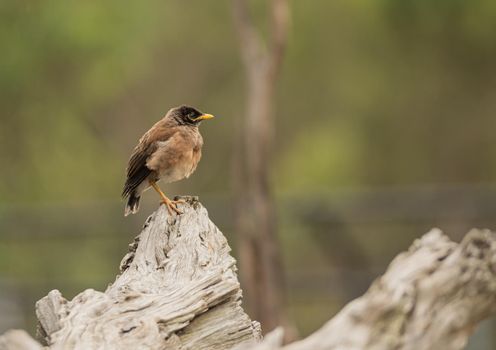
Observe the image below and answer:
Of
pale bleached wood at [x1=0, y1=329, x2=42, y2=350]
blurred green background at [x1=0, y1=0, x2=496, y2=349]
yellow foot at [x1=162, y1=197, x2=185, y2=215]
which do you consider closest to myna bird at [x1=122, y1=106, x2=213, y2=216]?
yellow foot at [x1=162, y1=197, x2=185, y2=215]

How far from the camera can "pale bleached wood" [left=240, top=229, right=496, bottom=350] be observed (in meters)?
4.47

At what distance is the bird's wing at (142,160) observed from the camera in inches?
328

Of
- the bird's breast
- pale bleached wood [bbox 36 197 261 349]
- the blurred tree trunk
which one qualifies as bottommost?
pale bleached wood [bbox 36 197 261 349]

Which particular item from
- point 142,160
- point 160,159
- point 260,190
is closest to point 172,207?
point 160,159

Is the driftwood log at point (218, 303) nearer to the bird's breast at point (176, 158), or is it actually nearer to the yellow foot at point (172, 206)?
the yellow foot at point (172, 206)

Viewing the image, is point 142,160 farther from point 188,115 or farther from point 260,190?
point 260,190

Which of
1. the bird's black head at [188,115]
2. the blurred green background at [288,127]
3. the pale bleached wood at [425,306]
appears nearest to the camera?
the pale bleached wood at [425,306]

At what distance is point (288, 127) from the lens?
105 feet

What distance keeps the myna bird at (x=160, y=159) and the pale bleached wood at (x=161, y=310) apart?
87.3 inches

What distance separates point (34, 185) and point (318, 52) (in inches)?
312

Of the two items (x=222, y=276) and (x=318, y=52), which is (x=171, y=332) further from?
(x=318, y=52)

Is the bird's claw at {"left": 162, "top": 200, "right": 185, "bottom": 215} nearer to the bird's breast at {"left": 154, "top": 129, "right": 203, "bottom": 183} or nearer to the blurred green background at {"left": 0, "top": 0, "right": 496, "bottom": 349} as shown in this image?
the bird's breast at {"left": 154, "top": 129, "right": 203, "bottom": 183}

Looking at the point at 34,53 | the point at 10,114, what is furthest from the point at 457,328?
the point at 10,114

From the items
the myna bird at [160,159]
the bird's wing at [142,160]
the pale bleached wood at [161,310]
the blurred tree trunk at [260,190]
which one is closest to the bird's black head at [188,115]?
the myna bird at [160,159]
